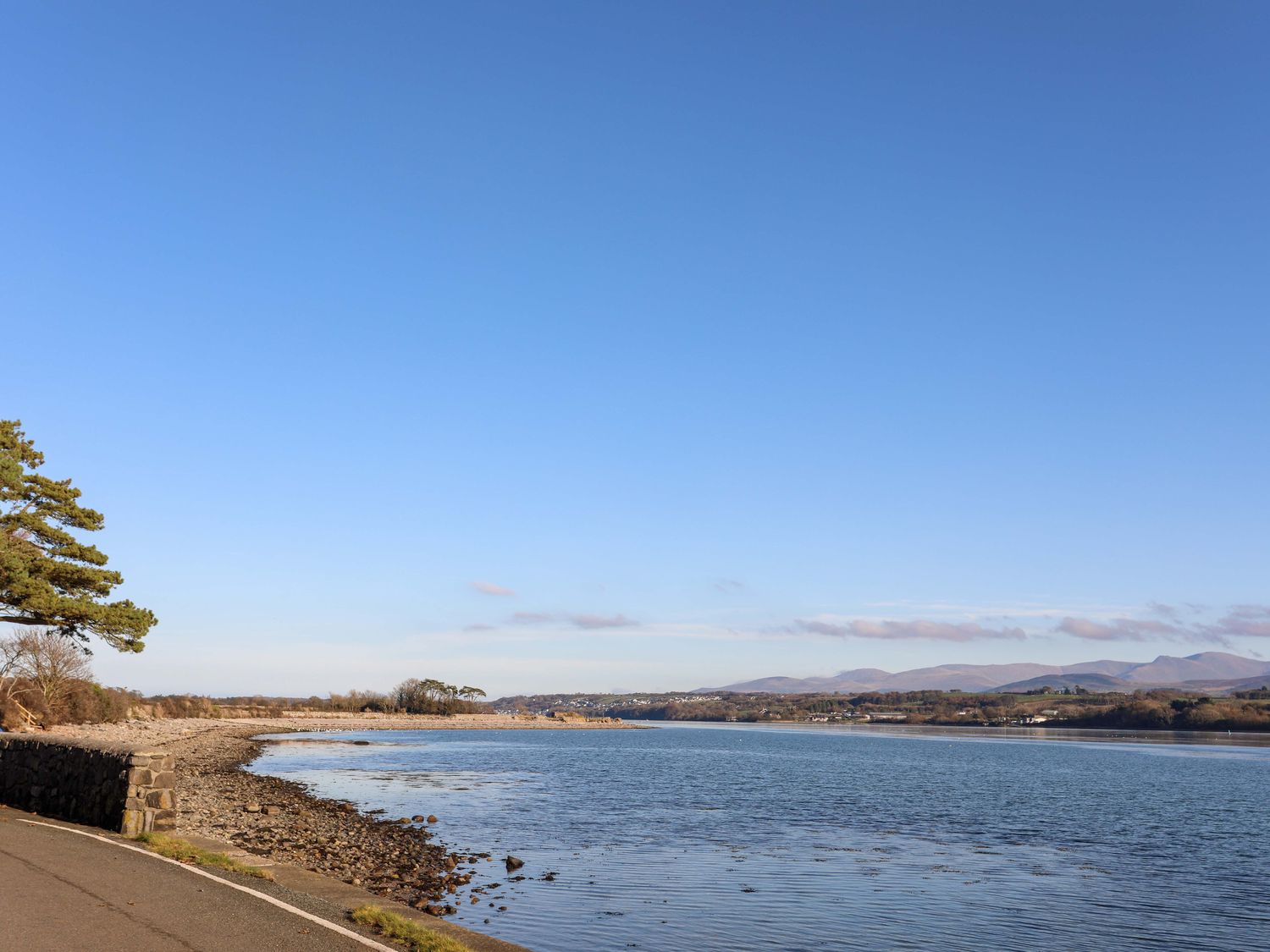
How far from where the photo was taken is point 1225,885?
29.9 metres

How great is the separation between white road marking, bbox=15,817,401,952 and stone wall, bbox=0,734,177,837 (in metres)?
0.86

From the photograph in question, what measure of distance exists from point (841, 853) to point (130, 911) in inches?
1013

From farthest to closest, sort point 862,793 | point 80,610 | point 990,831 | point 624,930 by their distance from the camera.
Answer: point 862,793, point 990,831, point 80,610, point 624,930

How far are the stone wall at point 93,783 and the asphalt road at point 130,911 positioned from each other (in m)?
2.72

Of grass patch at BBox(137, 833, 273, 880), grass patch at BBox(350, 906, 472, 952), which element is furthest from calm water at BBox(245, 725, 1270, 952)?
grass patch at BBox(350, 906, 472, 952)

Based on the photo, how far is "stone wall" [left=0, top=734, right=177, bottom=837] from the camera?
72.8ft

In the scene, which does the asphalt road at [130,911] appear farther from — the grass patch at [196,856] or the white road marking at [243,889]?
the grass patch at [196,856]

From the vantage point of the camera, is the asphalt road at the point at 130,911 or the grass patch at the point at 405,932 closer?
the asphalt road at the point at 130,911

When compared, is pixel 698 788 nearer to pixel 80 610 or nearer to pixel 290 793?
pixel 290 793

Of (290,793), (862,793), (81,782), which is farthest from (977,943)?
(862,793)

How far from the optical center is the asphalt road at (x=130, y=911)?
1312 centimetres

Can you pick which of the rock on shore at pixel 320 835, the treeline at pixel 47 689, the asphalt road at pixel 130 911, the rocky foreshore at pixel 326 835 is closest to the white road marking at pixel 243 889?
the asphalt road at pixel 130 911

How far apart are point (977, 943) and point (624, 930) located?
805cm

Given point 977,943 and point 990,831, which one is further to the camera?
point 990,831
